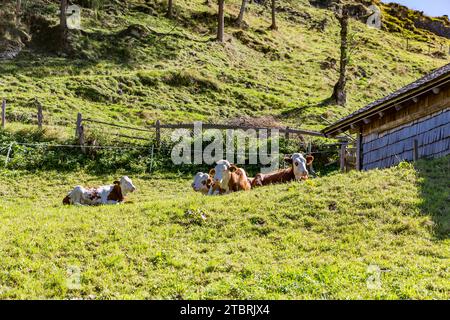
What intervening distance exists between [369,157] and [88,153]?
1335cm

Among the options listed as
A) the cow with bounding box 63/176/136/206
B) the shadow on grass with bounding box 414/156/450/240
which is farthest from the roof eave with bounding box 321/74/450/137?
the cow with bounding box 63/176/136/206

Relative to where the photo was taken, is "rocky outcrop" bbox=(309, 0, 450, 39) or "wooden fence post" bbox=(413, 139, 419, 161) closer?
"wooden fence post" bbox=(413, 139, 419, 161)

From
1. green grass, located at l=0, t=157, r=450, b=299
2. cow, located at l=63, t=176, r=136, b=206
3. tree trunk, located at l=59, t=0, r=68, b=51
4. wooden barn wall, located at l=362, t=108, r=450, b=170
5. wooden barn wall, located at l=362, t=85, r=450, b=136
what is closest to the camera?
green grass, located at l=0, t=157, r=450, b=299

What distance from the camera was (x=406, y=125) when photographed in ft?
66.9

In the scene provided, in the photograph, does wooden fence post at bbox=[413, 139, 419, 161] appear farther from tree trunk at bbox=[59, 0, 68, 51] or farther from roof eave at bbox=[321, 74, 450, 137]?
tree trunk at bbox=[59, 0, 68, 51]

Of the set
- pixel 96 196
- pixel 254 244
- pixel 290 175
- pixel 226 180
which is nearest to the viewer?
pixel 254 244

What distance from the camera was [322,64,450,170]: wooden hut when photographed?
1822 centimetres

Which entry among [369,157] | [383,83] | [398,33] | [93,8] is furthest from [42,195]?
[398,33]

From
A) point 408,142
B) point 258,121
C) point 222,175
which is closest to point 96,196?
point 222,175

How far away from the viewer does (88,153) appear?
26781mm

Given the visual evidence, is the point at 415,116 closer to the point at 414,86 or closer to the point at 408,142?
the point at 408,142

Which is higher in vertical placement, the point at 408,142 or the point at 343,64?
the point at 343,64

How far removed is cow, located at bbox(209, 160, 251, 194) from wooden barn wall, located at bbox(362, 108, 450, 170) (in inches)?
245

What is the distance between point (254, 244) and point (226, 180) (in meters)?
7.07
